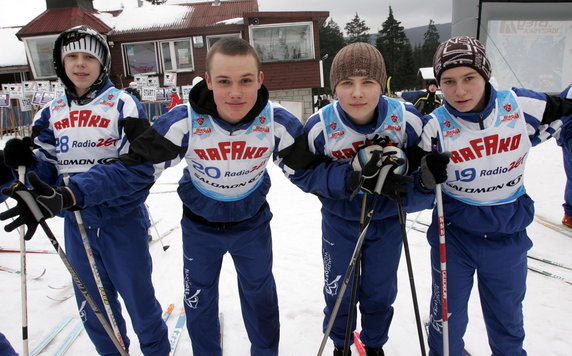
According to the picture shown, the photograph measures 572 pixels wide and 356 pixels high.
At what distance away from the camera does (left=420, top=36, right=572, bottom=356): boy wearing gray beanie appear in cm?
195

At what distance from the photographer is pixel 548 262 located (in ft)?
12.7

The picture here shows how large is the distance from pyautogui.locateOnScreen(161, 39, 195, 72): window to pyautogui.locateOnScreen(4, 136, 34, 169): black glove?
17.0m

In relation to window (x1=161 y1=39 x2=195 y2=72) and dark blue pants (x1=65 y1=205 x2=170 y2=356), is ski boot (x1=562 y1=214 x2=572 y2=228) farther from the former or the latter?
window (x1=161 y1=39 x2=195 y2=72)

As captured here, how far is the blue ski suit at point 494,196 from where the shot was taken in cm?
196

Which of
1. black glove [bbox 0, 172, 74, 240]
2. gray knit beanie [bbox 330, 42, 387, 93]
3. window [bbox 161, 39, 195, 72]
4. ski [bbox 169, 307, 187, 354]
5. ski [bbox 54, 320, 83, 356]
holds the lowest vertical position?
ski [bbox 169, 307, 187, 354]

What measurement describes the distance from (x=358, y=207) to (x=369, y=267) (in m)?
0.40

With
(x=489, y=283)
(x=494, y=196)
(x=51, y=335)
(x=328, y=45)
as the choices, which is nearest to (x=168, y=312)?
(x=51, y=335)

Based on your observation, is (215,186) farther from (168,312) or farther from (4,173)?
(168,312)

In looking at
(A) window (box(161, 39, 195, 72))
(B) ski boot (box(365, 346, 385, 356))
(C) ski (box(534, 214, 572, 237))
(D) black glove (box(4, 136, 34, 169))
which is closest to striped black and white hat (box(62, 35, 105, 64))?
(D) black glove (box(4, 136, 34, 169))

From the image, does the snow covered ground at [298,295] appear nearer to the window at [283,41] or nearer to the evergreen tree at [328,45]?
the window at [283,41]

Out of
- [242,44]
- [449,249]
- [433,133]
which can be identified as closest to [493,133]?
[433,133]

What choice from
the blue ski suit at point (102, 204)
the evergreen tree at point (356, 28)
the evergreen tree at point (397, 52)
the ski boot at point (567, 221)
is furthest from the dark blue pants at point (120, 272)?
the evergreen tree at point (356, 28)

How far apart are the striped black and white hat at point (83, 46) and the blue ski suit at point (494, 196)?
210cm

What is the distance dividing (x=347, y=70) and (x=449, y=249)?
47.9 inches
